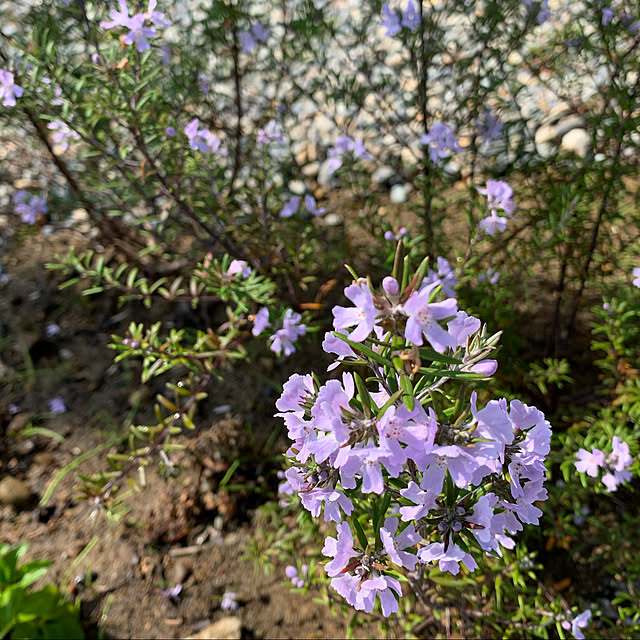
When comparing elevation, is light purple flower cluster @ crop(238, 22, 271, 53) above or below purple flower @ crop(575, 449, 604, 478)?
above

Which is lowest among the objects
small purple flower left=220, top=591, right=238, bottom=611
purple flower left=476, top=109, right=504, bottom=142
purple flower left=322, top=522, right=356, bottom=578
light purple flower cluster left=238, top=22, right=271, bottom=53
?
small purple flower left=220, top=591, right=238, bottom=611

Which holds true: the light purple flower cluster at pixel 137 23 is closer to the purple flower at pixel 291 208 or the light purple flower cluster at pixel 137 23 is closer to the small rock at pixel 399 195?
the purple flower at pixel 291 208

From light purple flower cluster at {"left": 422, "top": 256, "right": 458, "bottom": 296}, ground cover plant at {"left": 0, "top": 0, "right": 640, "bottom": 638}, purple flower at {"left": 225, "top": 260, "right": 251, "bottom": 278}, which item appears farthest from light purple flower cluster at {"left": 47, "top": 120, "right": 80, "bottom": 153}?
light purple flower cluster at {"left": 422, "top": 256, "right": 458, "bottom": 296}

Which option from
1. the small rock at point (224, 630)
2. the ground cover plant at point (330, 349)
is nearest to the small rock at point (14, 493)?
the ground cover plant at point (330, 349)

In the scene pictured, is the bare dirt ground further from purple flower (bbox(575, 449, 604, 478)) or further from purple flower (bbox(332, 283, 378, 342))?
purple flower (bbox(332, 283, 378, 342))

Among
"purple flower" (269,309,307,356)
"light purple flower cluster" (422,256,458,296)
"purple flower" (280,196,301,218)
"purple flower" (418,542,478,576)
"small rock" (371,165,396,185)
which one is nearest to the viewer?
"purple flower" (418,542,478,576)

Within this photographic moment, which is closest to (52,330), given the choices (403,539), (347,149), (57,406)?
(57,406)
